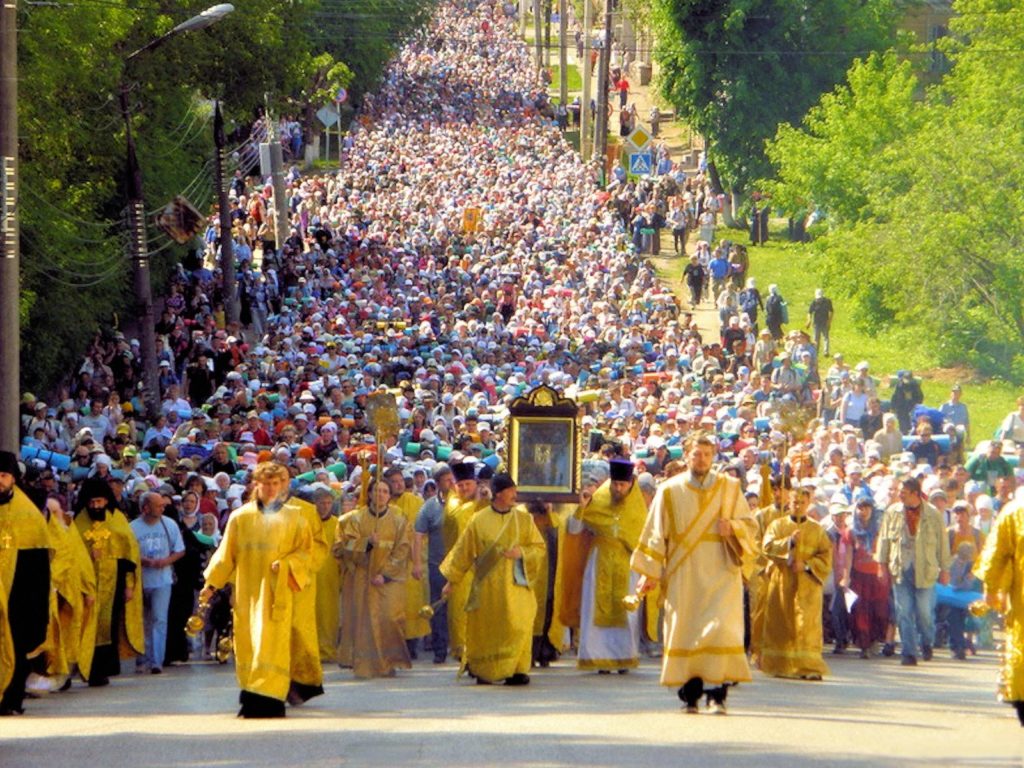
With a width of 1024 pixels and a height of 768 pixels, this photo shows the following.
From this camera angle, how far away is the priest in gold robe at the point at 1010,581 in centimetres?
1512

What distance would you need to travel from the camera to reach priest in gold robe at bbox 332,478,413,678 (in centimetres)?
2003

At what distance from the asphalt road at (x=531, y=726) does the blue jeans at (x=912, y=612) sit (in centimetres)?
171

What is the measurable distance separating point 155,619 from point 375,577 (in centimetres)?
236

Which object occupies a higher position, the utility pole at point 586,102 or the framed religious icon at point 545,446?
the utility pole at point 586,102

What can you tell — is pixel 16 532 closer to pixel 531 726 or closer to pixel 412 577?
pixel 531 726

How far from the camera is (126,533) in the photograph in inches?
808

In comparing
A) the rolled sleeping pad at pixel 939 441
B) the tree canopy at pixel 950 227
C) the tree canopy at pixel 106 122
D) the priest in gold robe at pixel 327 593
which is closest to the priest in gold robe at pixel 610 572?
the priest in gold robe at pixel 327 593

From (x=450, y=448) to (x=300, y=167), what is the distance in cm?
→ 4613

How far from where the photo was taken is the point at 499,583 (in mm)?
18969

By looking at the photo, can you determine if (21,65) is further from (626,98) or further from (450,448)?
(626,98)

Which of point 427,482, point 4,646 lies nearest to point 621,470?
point 427,482

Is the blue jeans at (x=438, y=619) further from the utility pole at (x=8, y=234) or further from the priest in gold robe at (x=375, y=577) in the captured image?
the utility pole at (x=8, y=234)

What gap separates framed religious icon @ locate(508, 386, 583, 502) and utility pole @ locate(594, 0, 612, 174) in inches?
1646

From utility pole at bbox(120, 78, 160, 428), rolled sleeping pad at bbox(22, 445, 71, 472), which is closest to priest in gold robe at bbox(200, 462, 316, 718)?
rolled sleeping pad at bbox(22, 445, 71, 472)
